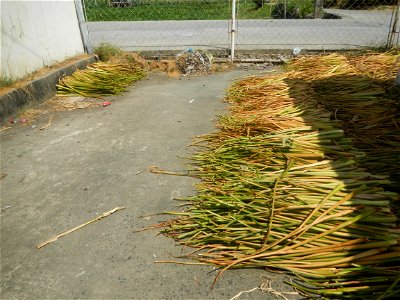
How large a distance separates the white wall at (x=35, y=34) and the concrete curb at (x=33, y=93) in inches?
12.1

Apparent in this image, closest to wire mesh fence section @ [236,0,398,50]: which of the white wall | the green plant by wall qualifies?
the green plant by wall

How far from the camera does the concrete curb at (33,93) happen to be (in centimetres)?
392

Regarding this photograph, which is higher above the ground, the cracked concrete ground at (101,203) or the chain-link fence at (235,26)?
the chain-link fence at (235,26)

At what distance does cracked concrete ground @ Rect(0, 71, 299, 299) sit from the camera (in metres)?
1.74

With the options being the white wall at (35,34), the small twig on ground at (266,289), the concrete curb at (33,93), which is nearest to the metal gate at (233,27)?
the white wall at (35,34)

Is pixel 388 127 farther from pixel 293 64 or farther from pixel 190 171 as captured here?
pixel 293 64

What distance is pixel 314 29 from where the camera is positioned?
975cm

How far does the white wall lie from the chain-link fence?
1.34m

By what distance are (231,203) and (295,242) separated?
50cm

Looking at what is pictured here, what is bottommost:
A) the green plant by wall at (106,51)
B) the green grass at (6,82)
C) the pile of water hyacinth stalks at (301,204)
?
the pile of water hyacinth stalks at (301,204)

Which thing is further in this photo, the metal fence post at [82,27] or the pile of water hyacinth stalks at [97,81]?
the metal fence post at [82,27]

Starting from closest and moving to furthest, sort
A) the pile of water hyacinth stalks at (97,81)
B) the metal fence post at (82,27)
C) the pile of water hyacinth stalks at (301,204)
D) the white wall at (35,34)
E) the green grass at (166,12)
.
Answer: the pile of water hyacinth stalks at (301,204)
the white wall at (35,34)
the pile of water hyacinth stalks at (97,81)
the metal fence post at (82,27)
the green grass at (166,12)

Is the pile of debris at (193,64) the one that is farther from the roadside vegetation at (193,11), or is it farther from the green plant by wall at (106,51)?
the roadside vegetation at (193,11)

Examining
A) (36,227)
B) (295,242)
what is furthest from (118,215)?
(295,242)
